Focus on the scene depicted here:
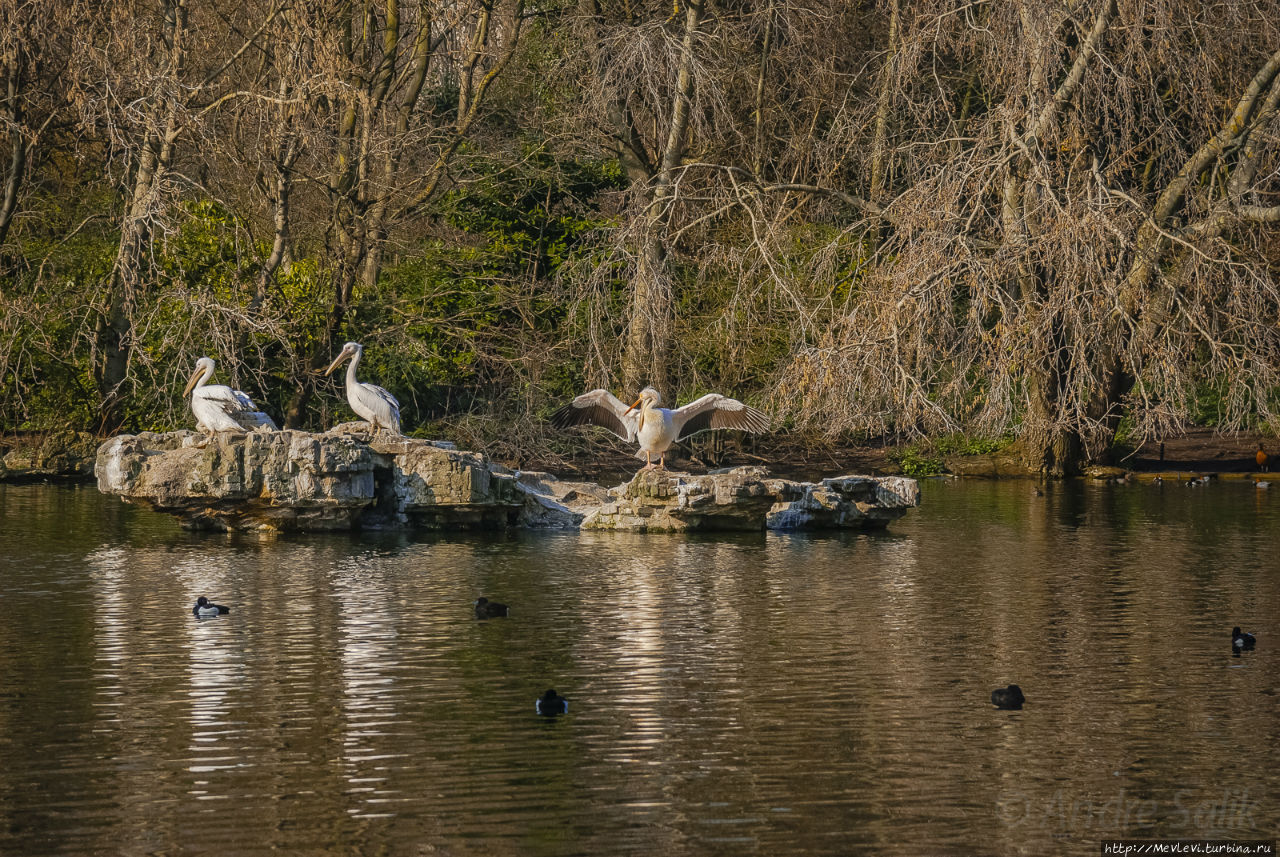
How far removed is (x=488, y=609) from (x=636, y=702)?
108 inches

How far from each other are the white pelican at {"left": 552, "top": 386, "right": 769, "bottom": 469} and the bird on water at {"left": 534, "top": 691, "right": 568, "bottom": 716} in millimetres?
9208

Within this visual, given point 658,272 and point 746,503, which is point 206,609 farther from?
point 658,272

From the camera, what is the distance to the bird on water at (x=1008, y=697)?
815cm

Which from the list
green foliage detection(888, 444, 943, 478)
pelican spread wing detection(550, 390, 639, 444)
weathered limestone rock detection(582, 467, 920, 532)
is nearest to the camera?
weathered limestone rock detection(582, 467, 920, 532)

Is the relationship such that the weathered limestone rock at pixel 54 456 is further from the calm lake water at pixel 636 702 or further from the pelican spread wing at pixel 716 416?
the pelican spread wing at pixel 716 416

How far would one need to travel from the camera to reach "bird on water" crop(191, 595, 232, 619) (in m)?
10.9

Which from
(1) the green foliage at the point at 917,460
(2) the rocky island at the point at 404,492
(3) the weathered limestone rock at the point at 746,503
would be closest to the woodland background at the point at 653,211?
(3) the weathered limestone rock at the point at 746,503

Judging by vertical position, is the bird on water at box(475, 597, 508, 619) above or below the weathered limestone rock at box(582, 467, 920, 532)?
below

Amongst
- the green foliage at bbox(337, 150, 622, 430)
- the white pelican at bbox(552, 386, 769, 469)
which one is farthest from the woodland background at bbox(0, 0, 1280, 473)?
the white pelican at bbox(552, 386, 769, 469)

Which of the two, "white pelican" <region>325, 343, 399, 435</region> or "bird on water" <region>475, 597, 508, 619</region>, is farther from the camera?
"white pelican" <region>325, 343, 399, 435</region>

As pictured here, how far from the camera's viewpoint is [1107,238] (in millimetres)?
17016

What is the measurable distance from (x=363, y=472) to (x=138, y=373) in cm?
848

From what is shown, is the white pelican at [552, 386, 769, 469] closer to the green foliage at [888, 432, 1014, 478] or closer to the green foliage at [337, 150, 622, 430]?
the green foliage at [337, 150, 622, 430]

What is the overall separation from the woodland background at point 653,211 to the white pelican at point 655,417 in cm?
55
